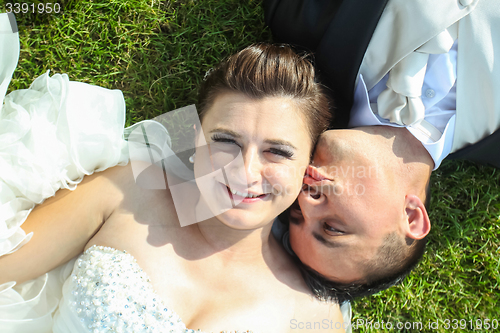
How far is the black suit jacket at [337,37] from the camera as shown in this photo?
102 inches

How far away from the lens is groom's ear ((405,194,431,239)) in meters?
2.59

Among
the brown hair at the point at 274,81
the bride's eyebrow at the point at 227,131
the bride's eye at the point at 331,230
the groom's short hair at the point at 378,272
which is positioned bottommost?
the groom's short hair at the point at 378,272

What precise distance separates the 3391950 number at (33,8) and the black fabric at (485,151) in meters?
3.56

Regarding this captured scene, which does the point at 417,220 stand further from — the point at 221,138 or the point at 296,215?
the point at 221,138

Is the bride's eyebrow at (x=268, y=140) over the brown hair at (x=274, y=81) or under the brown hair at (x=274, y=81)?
under

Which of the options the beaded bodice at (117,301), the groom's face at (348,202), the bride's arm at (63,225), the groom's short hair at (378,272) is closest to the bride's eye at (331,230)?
the groom's face at (348,202)

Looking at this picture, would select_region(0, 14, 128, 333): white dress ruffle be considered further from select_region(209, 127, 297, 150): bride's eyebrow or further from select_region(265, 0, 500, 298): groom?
select_region(265, 0, 500, 298): groom

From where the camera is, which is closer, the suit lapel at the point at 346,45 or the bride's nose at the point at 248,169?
the bride's nose at the point at 248,169

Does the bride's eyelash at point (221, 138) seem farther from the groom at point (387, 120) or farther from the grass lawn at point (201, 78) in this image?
the grass lawn at point (201, 78)

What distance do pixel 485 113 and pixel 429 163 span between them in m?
0.53

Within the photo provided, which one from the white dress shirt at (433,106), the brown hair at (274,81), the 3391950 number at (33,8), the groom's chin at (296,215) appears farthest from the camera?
the 3391950 number at (33,8)

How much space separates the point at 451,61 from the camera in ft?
8.67

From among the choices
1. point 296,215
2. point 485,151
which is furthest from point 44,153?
point 485,151

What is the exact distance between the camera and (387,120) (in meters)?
2.75
